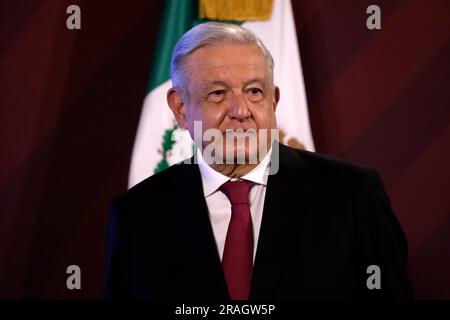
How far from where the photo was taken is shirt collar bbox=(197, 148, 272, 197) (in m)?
1.27

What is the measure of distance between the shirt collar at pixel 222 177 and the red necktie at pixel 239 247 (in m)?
0.03

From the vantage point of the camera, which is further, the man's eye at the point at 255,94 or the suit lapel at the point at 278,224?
the man's eye at the point at 255,94

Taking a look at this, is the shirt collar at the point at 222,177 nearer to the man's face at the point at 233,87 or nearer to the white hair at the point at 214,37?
the man's face at the point at 233,87

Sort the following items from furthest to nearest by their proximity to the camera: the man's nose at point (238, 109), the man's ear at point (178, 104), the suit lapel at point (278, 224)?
the man's ear at point (178, 104)
the man's nose at point (238, 109)
the suit lapel at point (278, 224)

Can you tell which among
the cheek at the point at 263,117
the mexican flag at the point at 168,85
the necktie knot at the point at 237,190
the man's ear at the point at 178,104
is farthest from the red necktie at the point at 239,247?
the mexican flag at the point at 168,85

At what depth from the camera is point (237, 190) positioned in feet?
4.10

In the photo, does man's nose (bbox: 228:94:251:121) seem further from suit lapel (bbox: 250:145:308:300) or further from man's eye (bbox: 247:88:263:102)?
suit lapel (bbox: 250:145:308:300)

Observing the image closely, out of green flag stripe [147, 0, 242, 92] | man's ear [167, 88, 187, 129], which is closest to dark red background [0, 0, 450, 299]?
green flag stripe [147, 0, 242, 92]

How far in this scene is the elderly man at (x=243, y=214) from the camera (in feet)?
3.83

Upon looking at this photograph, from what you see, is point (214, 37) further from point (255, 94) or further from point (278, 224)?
point (278, 224)

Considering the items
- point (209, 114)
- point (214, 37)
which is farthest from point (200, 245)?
point (214, 37)

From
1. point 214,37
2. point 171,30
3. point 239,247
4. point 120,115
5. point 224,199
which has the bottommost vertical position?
point 239,247

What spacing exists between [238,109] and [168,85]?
1.05 metres
